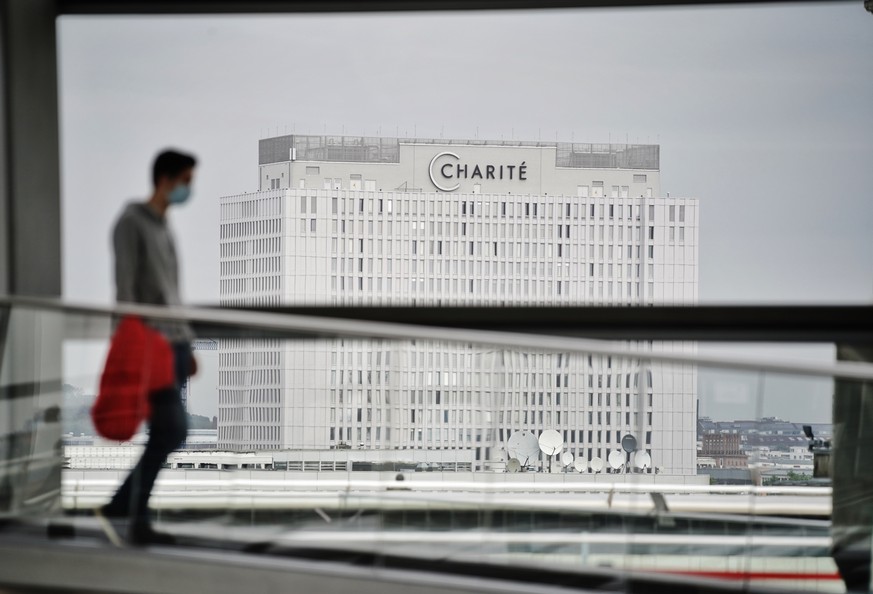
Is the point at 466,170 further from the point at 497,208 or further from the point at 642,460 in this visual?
the point at 642,460

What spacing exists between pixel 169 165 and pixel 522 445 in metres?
1.75

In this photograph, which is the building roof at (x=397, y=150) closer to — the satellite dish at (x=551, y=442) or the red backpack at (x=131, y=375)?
the satellite dish at (x=551, y=442)

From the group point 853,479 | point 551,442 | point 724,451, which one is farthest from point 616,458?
point 853,479

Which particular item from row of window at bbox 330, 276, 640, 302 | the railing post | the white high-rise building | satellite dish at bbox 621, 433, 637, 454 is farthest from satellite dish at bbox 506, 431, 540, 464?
row of window at bbox 330, 276, 640, 302

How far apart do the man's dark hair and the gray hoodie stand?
145 millimetres

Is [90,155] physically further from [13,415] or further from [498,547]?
[498,547]

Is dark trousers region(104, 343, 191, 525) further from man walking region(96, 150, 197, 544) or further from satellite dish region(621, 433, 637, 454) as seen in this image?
satellite dish region(621, 433, 637, 454)

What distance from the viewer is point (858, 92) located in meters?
6.03

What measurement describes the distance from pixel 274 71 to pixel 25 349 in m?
2.61

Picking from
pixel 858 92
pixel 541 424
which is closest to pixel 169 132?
pixel 541 424

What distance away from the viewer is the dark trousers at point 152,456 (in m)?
4.04

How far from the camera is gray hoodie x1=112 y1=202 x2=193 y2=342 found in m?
4.01

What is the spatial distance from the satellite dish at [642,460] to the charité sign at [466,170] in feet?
8.60

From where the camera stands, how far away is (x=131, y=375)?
401cm
